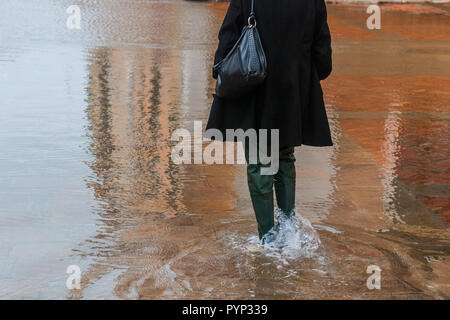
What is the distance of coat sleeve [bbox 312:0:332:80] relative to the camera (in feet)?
14.2

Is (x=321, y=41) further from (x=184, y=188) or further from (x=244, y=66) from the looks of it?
(x=184, y=188)

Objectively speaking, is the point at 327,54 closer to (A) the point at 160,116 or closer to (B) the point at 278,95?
(B) the point at 278,95

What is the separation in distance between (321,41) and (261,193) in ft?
2.89

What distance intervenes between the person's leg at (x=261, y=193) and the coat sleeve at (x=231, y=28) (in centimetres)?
52

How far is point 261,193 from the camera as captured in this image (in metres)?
4.46

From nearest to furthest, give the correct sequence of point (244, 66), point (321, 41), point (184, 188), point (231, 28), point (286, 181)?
point (244, 66) → point (231, 28) → point (321, 41) → point (286, 181) → point (184, 188)

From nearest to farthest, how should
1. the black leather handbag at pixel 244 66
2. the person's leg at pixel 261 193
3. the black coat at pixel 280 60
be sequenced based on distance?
the black leather handbag at pixel 244 66
the black coat at pixel 280 60
the person's leg at pixel 261 193

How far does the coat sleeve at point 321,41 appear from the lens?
4.34 meters

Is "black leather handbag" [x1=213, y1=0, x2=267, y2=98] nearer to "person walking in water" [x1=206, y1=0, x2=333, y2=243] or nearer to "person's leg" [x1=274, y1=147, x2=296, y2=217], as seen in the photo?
"person walking in water" [x1=206, y1=0, x2=333, y2=243]

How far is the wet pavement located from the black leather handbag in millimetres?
935

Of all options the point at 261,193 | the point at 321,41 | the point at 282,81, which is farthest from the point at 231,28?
the point at 261,193

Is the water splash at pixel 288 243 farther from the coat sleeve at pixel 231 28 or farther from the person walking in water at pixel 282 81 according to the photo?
the coat sleeve at pixel 231 28

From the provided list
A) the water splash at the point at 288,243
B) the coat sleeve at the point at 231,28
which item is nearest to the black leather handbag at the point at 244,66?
the coat sleeve at the point at 231,28

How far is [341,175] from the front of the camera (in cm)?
612
